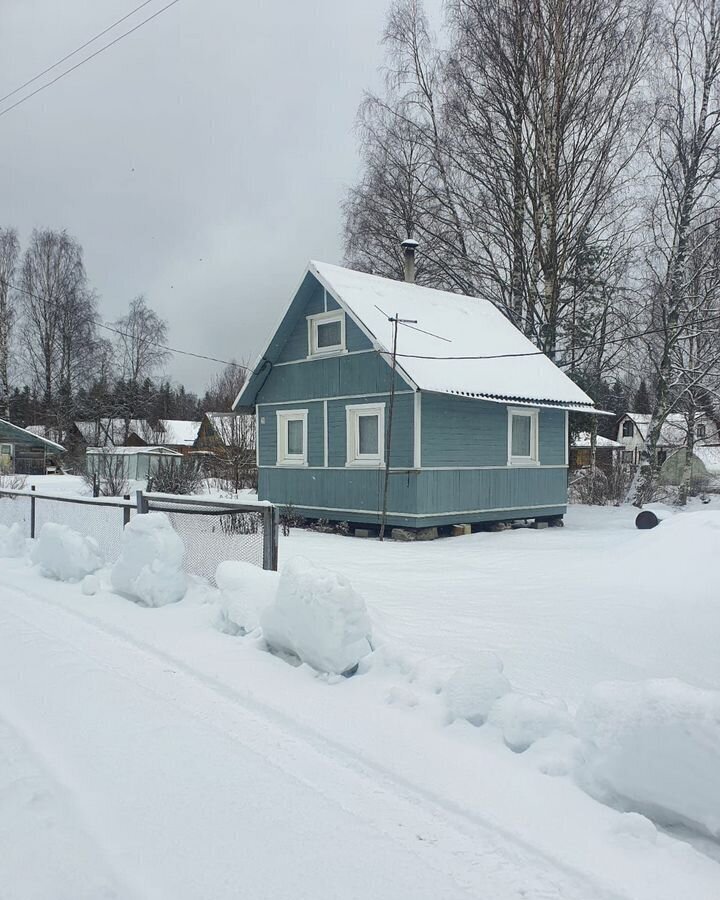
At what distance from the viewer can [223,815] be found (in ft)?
10.9

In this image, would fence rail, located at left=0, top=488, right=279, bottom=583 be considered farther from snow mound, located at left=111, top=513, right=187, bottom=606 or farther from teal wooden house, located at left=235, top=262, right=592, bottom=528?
teal wooden house, located at left=235, top=262, right=592, bottom=528

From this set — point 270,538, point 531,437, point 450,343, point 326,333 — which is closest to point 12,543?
point 270,538

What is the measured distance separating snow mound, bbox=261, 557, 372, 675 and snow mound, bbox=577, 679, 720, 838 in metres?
2.05

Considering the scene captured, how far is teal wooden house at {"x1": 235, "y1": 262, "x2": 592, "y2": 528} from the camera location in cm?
1463

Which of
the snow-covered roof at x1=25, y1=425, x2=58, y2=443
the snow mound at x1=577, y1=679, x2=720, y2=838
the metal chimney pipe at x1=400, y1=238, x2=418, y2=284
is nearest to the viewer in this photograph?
the snow mound at x1=577, y1=679, x2=720, y2=838

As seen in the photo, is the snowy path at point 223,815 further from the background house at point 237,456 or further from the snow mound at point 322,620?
the background house at point 237,456

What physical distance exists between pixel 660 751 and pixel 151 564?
564 centimetres

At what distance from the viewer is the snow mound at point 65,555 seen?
29.4 ft

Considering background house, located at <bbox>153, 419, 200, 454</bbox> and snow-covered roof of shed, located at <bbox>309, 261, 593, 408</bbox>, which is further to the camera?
background house, located at <bbox>153, 419, 200, 454</bbox>

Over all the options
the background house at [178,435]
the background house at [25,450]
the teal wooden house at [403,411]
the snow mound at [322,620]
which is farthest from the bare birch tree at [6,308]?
the snow mound at [322,620]

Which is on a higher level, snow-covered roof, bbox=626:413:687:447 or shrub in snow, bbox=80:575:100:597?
snow-covered roof, bbox=626:413:687:447

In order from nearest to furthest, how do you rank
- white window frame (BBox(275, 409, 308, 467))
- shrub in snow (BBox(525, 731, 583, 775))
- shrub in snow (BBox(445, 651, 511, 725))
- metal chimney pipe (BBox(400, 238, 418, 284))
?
shrub in snow (BBox(525, 731, 583, 775)) → shrub in snow (BBox(445, 651, 511, 725)) → white window frame (BBox(275, 409, 308, 467)) → metal chimney pipe (BBox(400, 238, 418, 284))

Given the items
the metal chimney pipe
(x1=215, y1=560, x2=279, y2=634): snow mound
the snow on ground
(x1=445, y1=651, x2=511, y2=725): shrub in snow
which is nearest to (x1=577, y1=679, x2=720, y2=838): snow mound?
the snow on ground

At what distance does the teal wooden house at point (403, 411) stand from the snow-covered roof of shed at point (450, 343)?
4 centimetres
